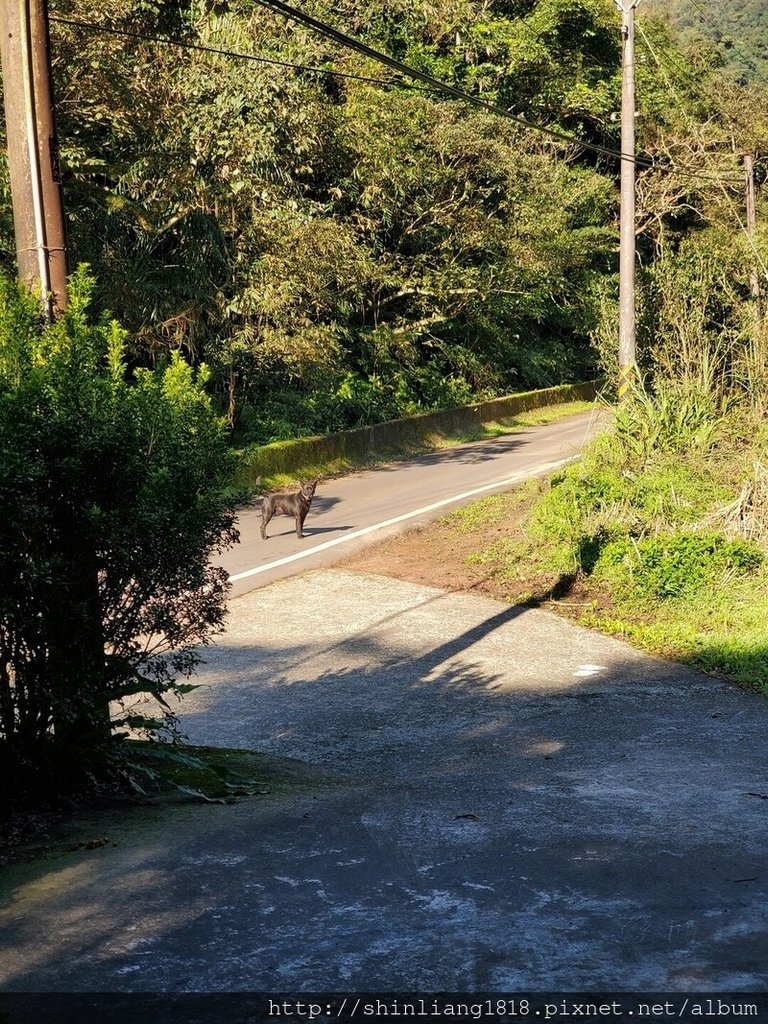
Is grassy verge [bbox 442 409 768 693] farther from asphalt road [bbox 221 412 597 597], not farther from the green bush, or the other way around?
asphalt road [bbox 221 412 597 597]

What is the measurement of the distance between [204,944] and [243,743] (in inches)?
170

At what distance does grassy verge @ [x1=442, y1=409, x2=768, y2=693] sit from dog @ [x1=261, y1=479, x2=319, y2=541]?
2.11 m

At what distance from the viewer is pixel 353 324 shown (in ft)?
96.8

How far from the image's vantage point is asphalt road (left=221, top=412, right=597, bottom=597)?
49.4 feet

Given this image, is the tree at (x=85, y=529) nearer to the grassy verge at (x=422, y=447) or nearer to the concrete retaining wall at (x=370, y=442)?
the concrete retaining wall at (x=370, y=442)

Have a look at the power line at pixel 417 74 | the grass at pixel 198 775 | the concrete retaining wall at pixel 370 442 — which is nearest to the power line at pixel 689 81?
the power line at pixel 417 74

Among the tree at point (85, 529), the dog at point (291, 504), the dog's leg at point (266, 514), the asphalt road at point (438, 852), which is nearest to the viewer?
the asphalt road at point (438, 852)

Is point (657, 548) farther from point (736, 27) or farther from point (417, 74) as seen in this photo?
point (736, 27)

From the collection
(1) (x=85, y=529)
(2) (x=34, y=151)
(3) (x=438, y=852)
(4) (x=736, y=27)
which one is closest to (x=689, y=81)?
(2) (x=34, y=151)

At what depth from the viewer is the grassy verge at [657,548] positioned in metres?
11.9

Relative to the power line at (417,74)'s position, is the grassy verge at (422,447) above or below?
below

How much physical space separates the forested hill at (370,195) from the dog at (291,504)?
5459mm

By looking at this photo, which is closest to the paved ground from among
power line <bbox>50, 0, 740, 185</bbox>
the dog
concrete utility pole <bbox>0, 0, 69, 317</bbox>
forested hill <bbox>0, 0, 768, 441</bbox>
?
concrete utility pole <bbox>0, 0, 69, 317</bbox>

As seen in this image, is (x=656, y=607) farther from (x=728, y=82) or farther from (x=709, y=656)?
(x=728, y=82)
